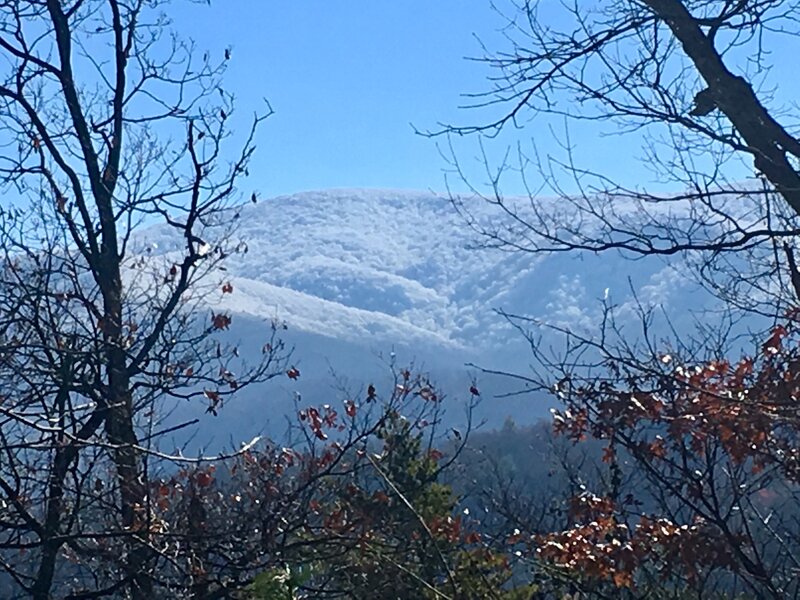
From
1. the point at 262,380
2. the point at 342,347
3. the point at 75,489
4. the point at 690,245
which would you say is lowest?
the point at 690,245

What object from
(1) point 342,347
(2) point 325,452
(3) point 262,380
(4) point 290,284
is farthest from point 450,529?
(4) point 290,284

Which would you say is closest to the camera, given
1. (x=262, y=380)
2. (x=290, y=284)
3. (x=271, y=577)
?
(x=271, y=577)

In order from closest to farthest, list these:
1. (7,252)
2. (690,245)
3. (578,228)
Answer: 1. (690,245)
2. (578,228)
3. (7,252)

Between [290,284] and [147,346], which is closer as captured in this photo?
[147,346]

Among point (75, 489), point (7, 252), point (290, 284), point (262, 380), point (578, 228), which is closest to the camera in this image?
point (578, 228)

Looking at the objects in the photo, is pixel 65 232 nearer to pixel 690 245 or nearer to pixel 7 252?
pixel 7 252

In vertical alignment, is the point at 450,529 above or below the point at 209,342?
below

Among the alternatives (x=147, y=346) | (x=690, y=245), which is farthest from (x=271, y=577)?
(x=147, y=346)

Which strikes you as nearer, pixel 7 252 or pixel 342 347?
pixel 7 252

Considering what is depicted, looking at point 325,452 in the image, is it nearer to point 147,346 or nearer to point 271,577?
point 147,346
